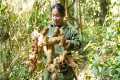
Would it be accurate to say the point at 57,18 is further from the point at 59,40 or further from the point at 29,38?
the point at 29,38

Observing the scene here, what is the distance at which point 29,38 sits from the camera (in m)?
6.55

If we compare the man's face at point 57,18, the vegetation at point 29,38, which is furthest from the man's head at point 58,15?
the vegetation at point 29,38

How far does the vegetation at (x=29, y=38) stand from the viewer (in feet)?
17.2

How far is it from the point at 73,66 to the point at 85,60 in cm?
240

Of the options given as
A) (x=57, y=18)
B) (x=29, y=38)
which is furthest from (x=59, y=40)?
(x=29, y=38)

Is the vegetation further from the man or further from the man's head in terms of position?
the man's head

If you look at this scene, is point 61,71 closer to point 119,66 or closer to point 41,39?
point 41,39

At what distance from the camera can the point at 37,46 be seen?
399cm

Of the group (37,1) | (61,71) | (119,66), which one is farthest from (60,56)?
(37,1)

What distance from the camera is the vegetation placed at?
207 inches

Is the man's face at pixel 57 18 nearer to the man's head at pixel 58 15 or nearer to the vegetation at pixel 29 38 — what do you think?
the man's head at pixel 58 15

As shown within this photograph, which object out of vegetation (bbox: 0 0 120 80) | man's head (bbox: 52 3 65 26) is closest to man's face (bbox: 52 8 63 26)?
man's head (bbox: 52 3 65 26)

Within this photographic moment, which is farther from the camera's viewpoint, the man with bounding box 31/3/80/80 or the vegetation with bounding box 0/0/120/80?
the vegetation with bounding box 0/0/120/80

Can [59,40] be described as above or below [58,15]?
below
